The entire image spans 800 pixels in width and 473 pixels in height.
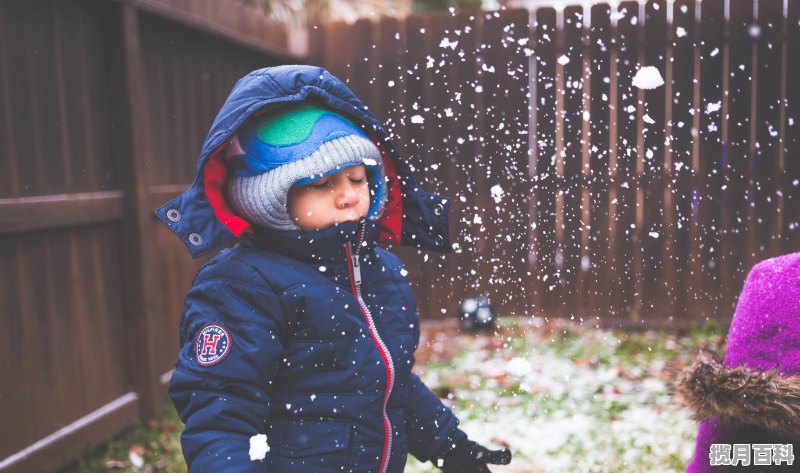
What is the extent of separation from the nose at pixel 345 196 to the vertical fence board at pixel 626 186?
381cm

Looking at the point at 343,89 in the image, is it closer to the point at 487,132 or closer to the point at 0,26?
the point at 0,26

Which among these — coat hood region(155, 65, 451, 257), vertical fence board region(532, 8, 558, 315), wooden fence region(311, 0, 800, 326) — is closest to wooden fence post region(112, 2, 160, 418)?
coat hood region(155, 65, 451, 257)

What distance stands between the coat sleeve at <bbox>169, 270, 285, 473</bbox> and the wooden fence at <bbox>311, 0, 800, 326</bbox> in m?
3.75

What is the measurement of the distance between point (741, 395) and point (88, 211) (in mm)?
2412

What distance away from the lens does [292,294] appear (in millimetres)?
1510

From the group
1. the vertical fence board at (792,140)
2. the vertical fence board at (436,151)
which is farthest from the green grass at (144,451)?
the vertical fence board at (792,140)

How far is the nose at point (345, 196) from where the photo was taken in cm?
158

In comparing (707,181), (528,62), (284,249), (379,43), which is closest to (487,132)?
(528,62)

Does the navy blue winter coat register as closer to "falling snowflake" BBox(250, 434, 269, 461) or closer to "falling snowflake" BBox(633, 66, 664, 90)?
"falling snowflake" BBox(250, 434, 269, 461)

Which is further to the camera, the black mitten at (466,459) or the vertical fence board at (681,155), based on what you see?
the vertical fence board at (681,155)

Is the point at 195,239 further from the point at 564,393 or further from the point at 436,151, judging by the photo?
the point at 436,151

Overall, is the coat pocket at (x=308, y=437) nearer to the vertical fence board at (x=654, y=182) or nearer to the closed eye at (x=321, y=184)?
the closed eye at (x=321, y=184)

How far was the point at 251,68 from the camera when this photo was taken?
458cm

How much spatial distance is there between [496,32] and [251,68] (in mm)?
1712
